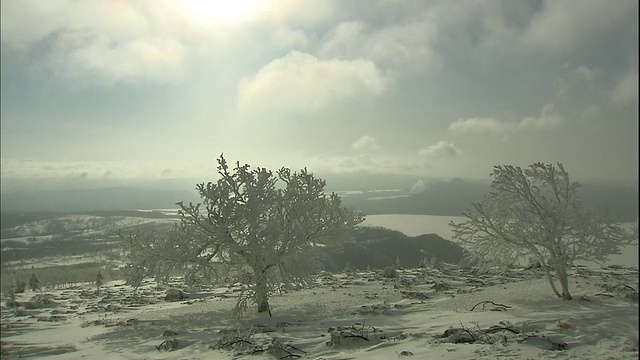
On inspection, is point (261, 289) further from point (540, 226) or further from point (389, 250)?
point (389, 250)

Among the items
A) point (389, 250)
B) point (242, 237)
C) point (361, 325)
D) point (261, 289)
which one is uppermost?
point (242, 237)

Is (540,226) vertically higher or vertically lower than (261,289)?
higher

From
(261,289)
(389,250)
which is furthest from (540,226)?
(389,250)

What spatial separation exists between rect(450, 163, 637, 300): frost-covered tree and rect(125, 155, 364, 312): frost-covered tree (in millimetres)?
6948

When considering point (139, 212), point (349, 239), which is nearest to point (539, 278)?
point (349, 239)

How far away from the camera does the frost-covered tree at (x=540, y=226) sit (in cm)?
1334

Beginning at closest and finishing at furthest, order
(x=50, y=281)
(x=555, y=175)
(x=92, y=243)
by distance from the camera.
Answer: (x=555, y=175) < (x=50, y=281) < (x=92, y=243)

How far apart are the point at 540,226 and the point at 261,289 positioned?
1088cm

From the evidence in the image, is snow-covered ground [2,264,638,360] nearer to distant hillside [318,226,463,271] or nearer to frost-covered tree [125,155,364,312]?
frost-covered tree [125,155,364,312]

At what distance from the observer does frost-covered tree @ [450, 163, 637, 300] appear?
43.8 feet

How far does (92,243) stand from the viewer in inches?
2835

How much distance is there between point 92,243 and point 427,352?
258ft

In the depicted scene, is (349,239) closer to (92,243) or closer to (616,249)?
(616,249)

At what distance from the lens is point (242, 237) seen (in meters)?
15.9
